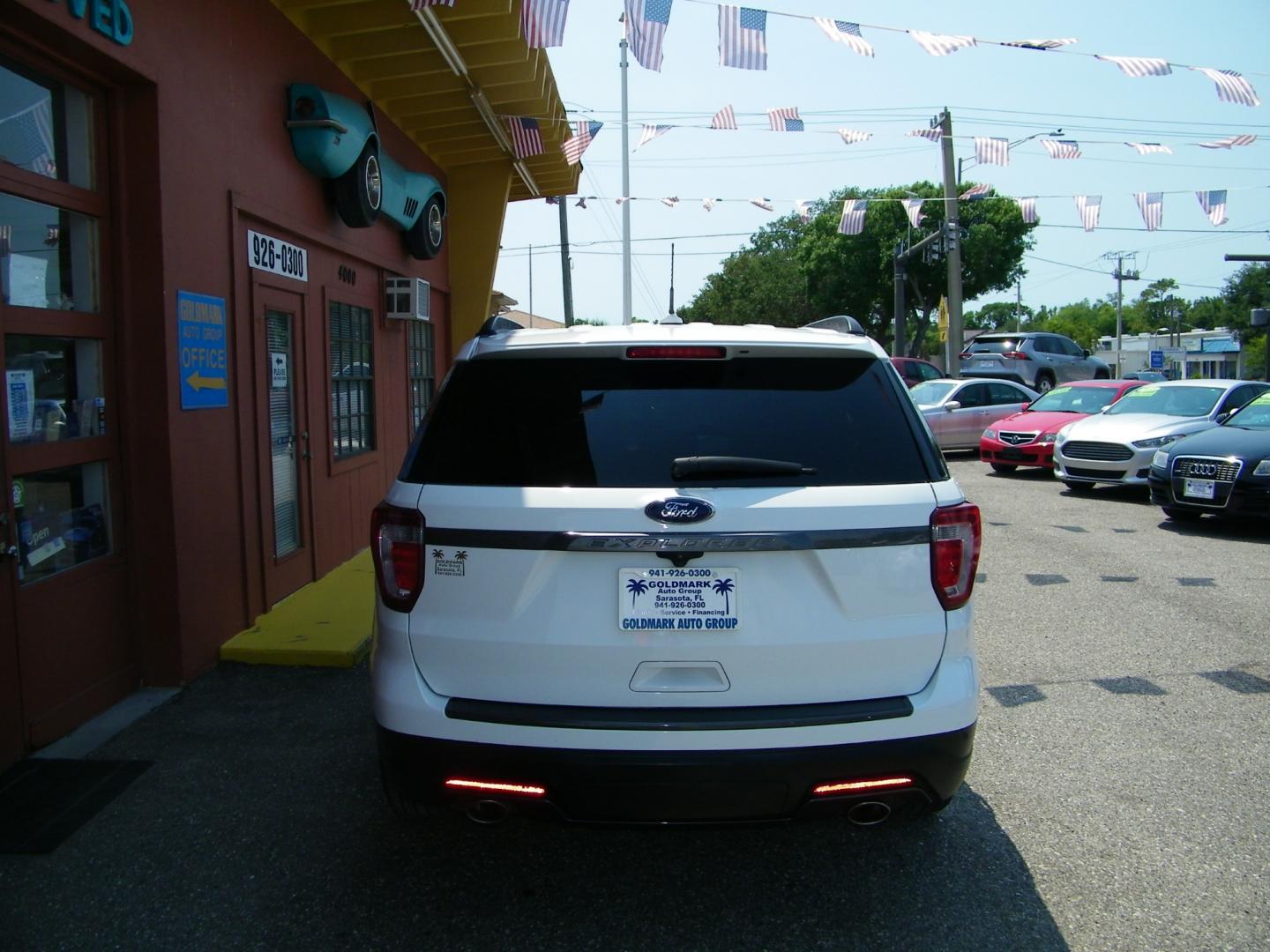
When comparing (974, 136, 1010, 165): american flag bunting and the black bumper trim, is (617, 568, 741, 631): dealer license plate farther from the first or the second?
(974, 136, 1010, 165): american flag bunting

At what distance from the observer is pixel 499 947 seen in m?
2.83

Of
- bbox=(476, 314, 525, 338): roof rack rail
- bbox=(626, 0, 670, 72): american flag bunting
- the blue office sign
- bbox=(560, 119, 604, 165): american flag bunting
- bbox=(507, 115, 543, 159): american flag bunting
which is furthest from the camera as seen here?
bbox=(560, 119, 604, 165): american flag bunting

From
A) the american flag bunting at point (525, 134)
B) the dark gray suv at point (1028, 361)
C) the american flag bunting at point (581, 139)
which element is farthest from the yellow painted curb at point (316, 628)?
the dark gray suv at point (1028, 361)

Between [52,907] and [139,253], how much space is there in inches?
119

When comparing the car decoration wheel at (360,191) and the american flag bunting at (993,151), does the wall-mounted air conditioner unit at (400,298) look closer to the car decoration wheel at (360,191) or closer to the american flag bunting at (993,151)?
the car decoration wheel at (360,191)

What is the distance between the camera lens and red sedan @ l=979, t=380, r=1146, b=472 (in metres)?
14.6

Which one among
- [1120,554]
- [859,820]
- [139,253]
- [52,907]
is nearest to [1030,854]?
[859,820]

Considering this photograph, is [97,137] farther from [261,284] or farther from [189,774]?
[189,774]

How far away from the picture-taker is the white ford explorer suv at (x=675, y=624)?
8.65ft

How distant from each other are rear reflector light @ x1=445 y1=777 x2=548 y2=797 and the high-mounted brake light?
4.11ft

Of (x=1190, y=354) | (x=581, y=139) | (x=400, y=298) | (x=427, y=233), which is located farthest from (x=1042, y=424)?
(x=1190, y=354)

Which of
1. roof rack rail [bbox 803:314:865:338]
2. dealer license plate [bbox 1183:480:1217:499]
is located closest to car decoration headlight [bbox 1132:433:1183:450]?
dealer license plate [bbox 1183:480:1217:499]

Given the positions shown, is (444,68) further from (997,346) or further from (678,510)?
(997,346)

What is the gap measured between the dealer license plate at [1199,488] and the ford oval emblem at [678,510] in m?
8.78
